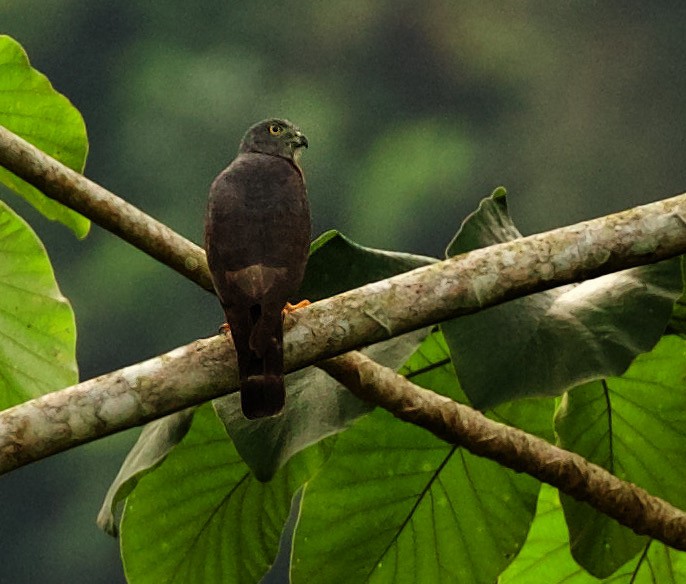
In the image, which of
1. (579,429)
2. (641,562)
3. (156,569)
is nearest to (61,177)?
(156,569)

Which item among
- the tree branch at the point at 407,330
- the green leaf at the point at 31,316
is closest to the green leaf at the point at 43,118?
the green leaf at the point at 31,316

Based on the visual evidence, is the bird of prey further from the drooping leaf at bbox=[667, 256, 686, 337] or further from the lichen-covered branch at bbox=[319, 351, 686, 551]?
the drooping leaf at bbox=[667, 256, 686, 337]

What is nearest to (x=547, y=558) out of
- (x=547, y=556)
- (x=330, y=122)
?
(x=547, y=556)

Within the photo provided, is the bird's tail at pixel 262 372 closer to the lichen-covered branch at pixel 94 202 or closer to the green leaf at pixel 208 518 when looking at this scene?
the lichen-covered branch at pixel 94 202

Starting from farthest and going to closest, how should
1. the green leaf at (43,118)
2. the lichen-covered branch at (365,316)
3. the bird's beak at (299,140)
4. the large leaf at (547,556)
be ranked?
the bird's beak at (299,140), the green leaf at (43,118), the large leaf at (547,556), the lichen-covered branch at (365,316)

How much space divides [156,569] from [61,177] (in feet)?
2.11

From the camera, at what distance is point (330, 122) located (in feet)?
66.4

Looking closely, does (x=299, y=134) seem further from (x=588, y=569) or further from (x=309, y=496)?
(x=588, y=569)

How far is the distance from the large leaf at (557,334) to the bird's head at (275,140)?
30.4 inches

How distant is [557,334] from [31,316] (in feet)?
3.54

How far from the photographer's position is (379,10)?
890 inches

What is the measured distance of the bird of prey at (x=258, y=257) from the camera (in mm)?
2178

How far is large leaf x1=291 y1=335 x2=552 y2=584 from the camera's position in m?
2.59

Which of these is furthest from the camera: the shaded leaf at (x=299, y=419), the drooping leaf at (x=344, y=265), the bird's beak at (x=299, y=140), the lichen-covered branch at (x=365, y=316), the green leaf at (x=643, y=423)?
the bird's beak at (x=299, y=140)
